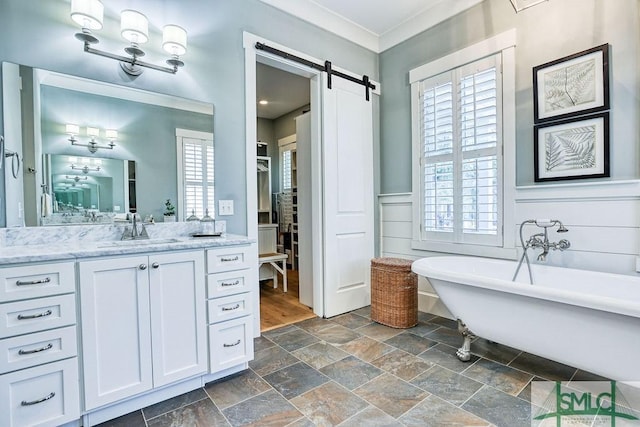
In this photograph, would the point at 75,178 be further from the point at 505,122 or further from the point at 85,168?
the point at 505,122

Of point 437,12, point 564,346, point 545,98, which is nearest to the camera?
point 564,346

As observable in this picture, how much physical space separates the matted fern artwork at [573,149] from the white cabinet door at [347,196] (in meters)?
1.56

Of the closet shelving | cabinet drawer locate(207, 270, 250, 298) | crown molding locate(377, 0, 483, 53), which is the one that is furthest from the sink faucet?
the closet shelving

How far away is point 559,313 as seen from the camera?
1652 mm

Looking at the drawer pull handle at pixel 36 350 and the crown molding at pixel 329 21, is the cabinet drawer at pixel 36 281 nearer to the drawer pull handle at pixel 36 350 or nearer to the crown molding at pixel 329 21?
the drawer pull handle at pixel 36 350

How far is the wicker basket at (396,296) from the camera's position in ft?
9.18

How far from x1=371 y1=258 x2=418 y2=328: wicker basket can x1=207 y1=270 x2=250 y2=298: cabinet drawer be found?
1.38 metres

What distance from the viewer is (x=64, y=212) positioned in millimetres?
1885

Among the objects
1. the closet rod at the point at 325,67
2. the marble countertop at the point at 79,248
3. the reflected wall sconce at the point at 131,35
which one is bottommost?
the marble countertop at the point at 79,248

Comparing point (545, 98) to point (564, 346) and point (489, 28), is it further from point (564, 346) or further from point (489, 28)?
point (564, 346)

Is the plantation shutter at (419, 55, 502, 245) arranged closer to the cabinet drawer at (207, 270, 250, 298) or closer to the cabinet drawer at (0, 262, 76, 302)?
the cabinet drawer at (207, 270, 250, 298)

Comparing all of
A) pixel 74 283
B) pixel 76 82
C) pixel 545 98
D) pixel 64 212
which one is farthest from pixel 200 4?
pixel 545 98

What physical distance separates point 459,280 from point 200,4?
272 cm

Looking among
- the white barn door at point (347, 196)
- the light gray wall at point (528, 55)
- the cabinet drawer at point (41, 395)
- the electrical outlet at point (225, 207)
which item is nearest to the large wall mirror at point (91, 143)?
the electrical outlet at point (225, 207)
